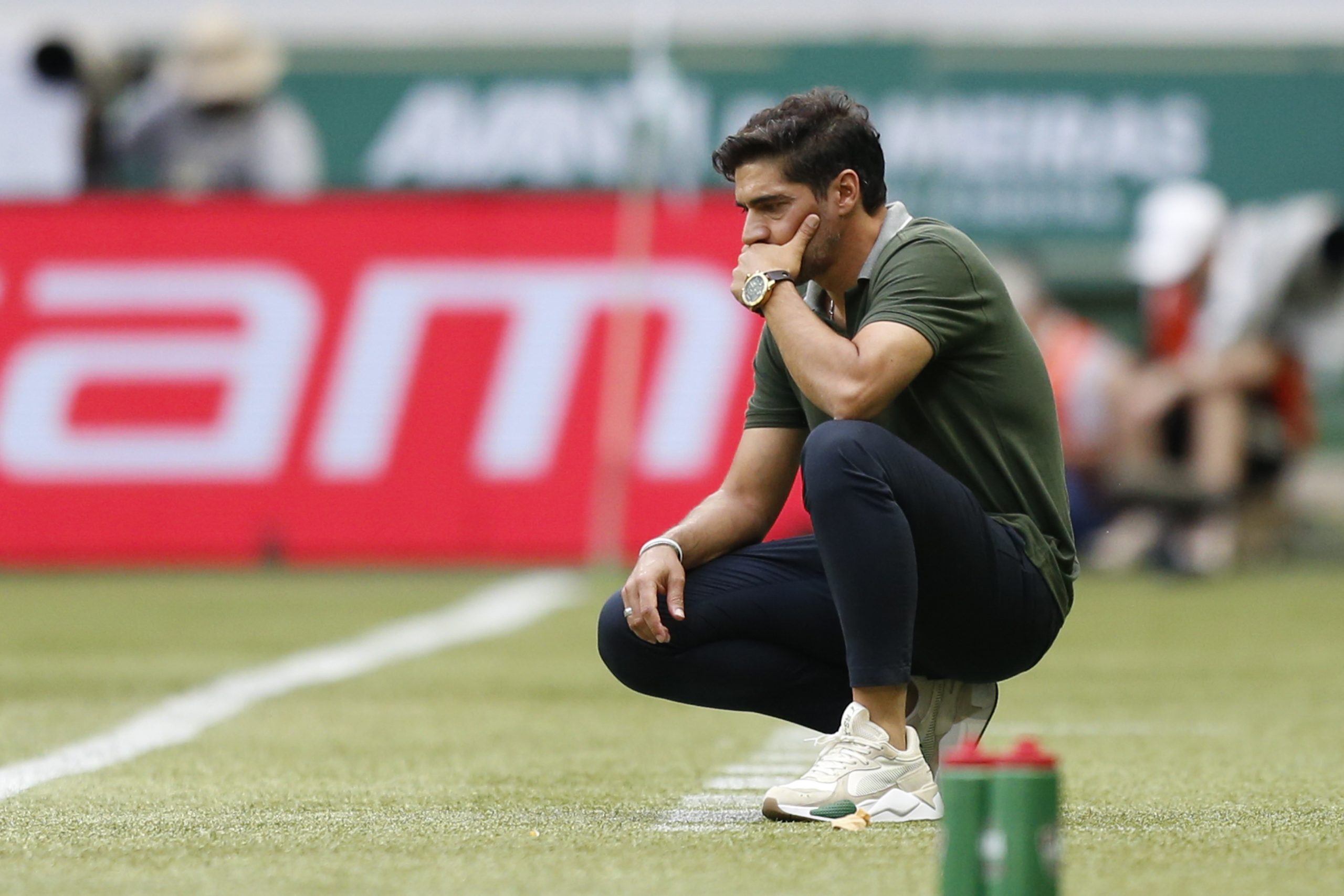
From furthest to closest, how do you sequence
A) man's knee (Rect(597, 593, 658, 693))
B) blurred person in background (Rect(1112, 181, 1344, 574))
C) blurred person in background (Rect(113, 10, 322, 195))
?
blurred person in background (Rect(113, 10, 322, 195)) < blurred person in background (Rect(1112, 181, 1344, 574)) < man's knee (Rect(597, 593, 658, 693))

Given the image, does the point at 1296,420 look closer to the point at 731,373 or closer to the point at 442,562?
the point at 731,373

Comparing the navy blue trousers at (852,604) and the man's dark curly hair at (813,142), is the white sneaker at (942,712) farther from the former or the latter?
the man's dark curly hair at (813,142)

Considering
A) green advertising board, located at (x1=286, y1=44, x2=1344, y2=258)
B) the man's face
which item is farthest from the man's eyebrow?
green advertising board, located at (x1=286, y1=44, x2=1344, y2=258)

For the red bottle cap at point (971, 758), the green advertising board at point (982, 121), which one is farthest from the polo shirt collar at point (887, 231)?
the green advertising board at point (982, 121)

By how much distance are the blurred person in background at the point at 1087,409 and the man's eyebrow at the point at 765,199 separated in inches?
290

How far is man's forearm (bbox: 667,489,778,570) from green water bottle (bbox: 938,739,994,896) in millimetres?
1345

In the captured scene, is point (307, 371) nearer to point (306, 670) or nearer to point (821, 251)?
point (306, 670)

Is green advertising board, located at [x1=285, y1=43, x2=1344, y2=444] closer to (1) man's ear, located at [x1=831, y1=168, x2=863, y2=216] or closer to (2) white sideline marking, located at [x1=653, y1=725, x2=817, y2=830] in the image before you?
(2) white sideline marking, located at [x1=653, y1=725, x2=817, y2=830]

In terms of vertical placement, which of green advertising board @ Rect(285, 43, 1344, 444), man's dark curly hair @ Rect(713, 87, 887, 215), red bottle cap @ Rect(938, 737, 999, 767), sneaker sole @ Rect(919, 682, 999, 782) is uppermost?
man's dark curly hair @ Rect(713, 87, 887, 215)

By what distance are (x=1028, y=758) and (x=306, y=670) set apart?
4479mm

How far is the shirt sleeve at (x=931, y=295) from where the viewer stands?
3865mm

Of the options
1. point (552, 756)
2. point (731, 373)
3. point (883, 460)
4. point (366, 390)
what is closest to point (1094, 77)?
point (731, 373)

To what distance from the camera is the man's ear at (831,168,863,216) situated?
398 cm

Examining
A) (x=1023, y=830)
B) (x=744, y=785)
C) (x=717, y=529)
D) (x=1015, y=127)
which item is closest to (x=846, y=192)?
(x=717, y=529)
